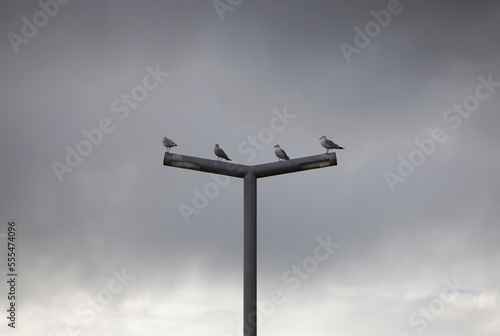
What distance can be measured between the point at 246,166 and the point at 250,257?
5.73 feet

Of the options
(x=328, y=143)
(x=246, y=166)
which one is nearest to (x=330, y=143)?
(x=328, y=143)

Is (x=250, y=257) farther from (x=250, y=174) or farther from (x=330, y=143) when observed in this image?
(x=330, y=143)

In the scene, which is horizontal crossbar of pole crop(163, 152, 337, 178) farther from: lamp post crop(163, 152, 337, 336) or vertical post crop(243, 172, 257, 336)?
vertical post crop(243, 172, 257, 336)

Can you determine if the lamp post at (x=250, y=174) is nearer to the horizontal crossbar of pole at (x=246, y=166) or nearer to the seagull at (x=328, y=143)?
the horizontal crossbar of pole at (x=246, y=166)

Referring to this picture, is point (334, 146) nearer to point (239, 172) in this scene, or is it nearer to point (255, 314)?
point (239, 172)

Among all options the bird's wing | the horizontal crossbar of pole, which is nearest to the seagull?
the bird's wing

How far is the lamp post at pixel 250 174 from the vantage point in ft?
45.4

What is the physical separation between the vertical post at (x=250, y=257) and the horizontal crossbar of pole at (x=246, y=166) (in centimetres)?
17

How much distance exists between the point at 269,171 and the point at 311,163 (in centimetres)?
85

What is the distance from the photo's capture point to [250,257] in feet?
46.2

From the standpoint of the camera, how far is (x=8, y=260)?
23.8 metres

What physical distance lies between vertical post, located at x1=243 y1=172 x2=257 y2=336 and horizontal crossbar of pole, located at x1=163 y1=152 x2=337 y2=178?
0.57ft

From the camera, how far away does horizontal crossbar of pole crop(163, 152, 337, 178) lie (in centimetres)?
1404

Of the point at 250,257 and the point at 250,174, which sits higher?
the point at 250,174
